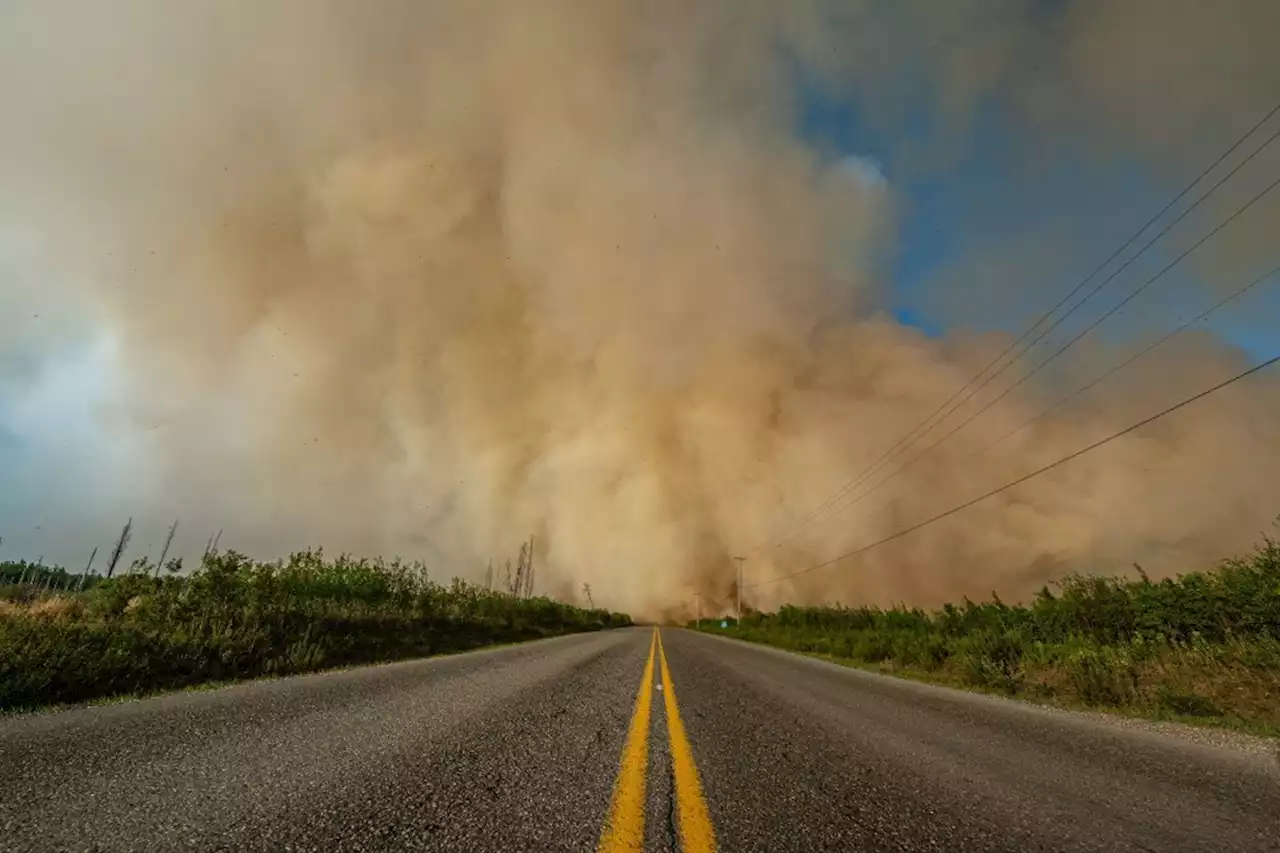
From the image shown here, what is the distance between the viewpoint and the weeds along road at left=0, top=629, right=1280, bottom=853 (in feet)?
7.29

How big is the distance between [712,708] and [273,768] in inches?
170

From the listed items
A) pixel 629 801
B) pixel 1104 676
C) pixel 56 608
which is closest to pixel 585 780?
pixel 629 801

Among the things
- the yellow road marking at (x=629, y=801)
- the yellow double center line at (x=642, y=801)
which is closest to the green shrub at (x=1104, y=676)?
the yellow double center line at (x=642, y=801)

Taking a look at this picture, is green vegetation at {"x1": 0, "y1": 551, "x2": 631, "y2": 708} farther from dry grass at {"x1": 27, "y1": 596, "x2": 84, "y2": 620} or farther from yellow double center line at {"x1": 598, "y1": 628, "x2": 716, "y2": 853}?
yellow double center line at {"x1": 598, "y1": 628, "x2": 716, "y2": 853}

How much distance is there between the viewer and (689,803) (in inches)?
105

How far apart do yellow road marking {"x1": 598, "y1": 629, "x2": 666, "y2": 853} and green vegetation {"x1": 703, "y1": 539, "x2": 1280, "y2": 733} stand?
8.22 meters

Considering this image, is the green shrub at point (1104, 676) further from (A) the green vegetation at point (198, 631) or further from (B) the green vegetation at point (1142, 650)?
(A) the green vegetation at point (198, 631)

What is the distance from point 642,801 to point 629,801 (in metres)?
0.06

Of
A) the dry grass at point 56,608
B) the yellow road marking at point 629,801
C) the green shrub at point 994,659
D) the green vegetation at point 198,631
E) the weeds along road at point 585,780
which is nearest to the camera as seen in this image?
the yellow road marking at point 629,801

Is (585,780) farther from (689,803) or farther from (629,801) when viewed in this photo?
(689,803)

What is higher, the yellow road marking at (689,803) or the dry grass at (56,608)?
the dry grass at (56,608)

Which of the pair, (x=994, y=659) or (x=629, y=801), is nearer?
(x=629, y=801)

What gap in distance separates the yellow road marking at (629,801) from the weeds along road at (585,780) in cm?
2

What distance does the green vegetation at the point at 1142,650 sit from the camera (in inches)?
341
